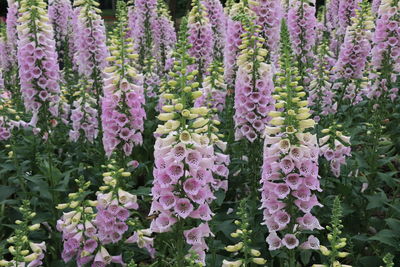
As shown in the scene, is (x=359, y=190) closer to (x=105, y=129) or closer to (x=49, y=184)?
(x=105, y=129)

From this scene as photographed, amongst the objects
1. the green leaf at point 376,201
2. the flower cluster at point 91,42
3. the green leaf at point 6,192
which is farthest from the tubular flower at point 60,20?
the green leaf at point 376,201

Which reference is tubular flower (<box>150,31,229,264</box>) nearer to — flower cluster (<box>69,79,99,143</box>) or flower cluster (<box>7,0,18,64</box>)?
flower cluster (<box>69,79,99,143</box>)

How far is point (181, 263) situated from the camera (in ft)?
11.1

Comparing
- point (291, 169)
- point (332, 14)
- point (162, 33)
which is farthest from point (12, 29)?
point (291, 169)

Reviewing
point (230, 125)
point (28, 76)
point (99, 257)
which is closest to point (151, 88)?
point (230, 125)

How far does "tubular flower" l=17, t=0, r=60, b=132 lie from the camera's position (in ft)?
17.9

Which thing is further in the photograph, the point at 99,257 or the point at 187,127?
the point at 99,257

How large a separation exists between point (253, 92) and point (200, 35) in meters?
3.20

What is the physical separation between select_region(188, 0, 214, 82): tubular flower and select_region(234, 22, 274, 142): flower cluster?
2815 millimetres

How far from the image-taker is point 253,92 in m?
4.64

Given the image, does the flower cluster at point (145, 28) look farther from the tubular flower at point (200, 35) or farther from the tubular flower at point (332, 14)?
the tubular flower at point (332, 14)

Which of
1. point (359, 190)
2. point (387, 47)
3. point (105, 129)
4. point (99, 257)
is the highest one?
point (387, 47)

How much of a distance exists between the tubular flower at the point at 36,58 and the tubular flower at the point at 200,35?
8.45ft

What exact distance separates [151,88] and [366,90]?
3513mm
